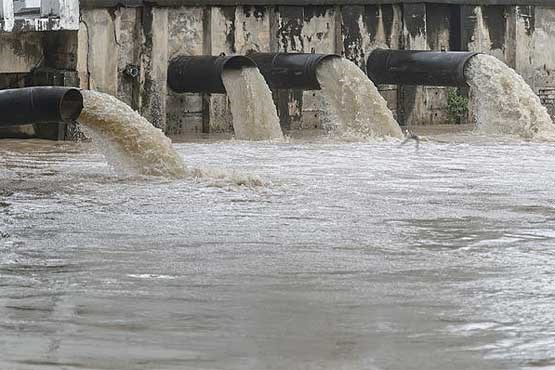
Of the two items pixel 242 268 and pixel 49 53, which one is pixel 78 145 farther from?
pixel 242 268

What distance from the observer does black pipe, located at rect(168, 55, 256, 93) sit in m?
15.4

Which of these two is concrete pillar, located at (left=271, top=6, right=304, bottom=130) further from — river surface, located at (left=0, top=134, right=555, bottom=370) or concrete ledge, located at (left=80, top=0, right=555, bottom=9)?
river surface, located at (left=0, top=134, right=555, bottom=370)

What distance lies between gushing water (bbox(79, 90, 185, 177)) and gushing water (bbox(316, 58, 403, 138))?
461 cm

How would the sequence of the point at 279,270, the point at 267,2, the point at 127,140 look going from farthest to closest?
the point at 267,2
the point at 127,140
the point at 279,270

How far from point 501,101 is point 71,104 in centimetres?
655

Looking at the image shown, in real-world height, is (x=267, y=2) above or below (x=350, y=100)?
above

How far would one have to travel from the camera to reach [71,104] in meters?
11.2

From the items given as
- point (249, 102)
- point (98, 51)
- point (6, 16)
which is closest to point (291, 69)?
A: point (249, 102)

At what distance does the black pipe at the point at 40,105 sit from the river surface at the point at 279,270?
1.47ft

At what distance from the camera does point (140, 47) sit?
16.1 meters

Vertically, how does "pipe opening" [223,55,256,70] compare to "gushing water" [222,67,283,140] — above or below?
above

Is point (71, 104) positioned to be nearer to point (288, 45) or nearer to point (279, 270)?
point (279, 270)

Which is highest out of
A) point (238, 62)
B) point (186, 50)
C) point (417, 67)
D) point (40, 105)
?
point (186, 50)

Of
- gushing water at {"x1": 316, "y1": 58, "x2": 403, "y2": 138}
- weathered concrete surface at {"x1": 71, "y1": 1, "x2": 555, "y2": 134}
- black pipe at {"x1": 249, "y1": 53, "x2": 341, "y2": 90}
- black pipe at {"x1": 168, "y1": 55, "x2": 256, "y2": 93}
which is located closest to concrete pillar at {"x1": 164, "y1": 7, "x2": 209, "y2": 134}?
weathered concrete surface at {"x1": 71, "y1": 1, "x2": 555, "y2": 134}
